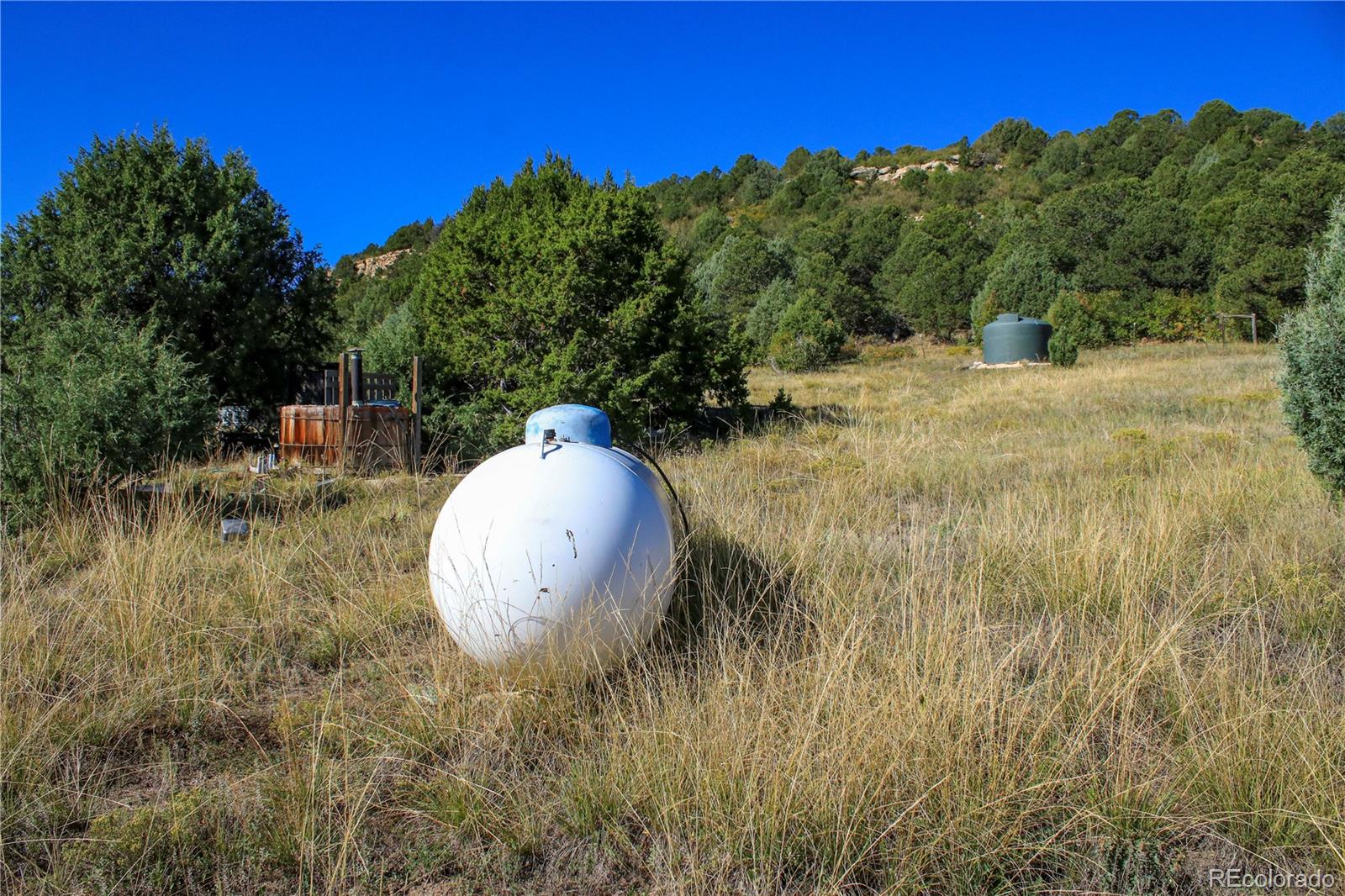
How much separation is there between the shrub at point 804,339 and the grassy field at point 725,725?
20.7 m

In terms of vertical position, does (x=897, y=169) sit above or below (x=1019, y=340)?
above

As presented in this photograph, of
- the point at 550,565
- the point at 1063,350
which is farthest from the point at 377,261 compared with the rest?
the point at 550,565

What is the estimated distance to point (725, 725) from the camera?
2.96 m

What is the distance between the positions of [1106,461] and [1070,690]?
5790 mm

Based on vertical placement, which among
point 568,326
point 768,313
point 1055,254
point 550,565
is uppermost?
point 1055,254

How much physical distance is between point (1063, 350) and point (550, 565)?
77.8ft

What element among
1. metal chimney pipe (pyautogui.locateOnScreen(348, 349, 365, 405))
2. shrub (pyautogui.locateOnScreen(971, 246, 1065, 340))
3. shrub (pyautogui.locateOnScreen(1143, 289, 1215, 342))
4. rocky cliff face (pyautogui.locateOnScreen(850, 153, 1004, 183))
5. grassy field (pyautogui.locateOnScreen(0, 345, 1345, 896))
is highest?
rocky cliff face (pyautogui.locateOnScreen(850, 153, 1004, 183))

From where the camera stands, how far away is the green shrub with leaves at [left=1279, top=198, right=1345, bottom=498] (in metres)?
5.87

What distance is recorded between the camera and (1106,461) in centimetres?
814

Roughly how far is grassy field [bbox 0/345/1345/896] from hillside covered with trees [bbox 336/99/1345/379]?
8138 mm

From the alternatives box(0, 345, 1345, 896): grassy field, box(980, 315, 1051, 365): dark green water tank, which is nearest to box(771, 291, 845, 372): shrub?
box(980, 315, 1051, 365): dark green water tank

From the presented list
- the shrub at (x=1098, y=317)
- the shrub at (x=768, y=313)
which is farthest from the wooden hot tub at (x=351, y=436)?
the shrub at (x=1098, y=317)

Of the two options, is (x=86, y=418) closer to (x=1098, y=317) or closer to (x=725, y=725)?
(x=725, y=725)

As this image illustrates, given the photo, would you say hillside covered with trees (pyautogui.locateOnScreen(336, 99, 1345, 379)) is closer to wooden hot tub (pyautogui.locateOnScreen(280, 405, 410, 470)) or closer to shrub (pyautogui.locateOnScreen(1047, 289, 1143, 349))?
shrub (pyautogui.locateOnScreen(1047, 289, 1143, 349))
